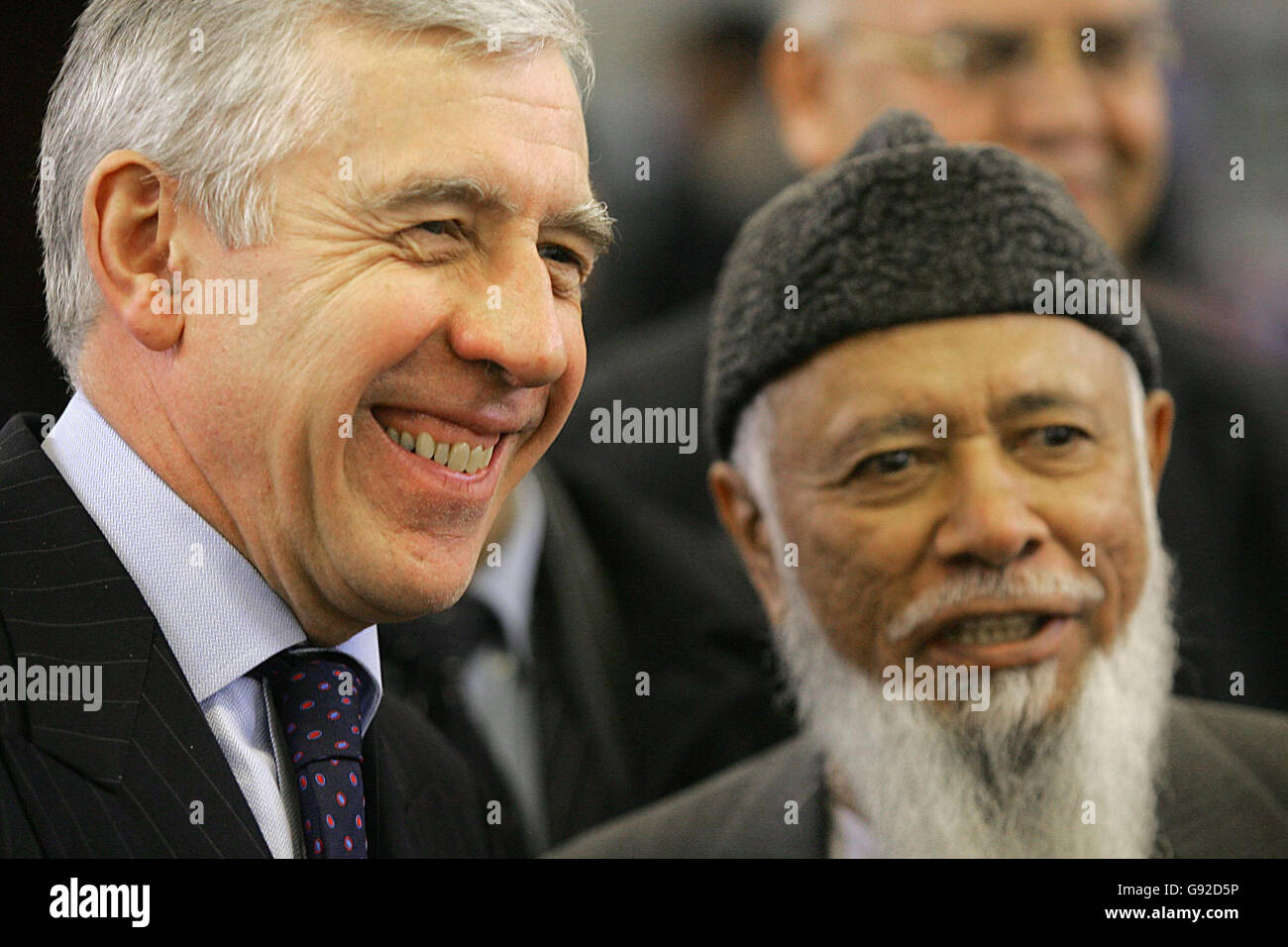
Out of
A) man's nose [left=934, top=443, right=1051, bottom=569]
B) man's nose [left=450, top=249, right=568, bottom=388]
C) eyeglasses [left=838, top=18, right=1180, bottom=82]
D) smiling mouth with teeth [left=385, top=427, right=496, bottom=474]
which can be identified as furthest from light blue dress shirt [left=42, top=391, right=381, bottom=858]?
eyeglasses [left=838, top=18, right=1180, bottom=82]

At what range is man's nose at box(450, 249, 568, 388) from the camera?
5.16 ft

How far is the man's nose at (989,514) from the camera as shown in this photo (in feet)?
6.23

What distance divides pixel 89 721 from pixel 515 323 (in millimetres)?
623

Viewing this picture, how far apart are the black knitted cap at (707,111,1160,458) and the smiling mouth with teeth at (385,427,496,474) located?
49cm

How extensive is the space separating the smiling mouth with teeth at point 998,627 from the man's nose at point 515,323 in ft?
2.37

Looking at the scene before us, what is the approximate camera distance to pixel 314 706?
158 centimetres

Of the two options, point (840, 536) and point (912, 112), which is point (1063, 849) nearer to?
point (840, 536)

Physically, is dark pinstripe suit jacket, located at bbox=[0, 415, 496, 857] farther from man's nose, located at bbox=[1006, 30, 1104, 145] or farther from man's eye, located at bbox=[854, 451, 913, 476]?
man's nose, located at bbox=[1006, 30, 1104, 145]

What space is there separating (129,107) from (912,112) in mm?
1070

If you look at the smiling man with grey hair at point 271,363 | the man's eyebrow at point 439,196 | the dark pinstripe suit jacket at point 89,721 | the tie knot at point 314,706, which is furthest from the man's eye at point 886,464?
the dark pinstripe suit jacket at point 89,721

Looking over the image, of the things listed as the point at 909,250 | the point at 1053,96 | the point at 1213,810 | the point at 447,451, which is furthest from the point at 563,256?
the point at 1213,810

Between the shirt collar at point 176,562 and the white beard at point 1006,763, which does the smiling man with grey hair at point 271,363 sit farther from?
the white beard at point 1006,763

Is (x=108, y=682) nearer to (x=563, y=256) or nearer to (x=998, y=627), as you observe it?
(x=563, y=256)

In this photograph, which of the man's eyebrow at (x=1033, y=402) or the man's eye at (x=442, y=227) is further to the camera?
the man's eyebrow at (x=1033, y=402)
